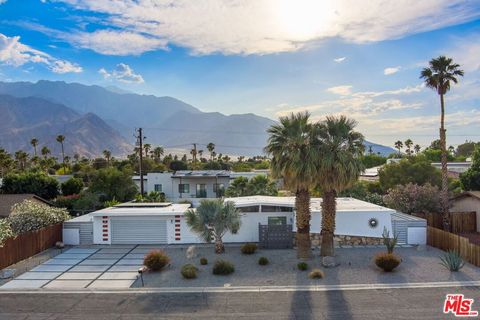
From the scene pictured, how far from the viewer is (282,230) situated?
24578 millimetres

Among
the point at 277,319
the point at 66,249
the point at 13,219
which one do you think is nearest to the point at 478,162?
the point at 277,319

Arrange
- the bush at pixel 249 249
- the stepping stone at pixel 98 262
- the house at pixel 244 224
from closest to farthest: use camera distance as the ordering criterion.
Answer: the stepping stone at pixel 98 262
the bush at pixel 249 249
the house at pixel 244 224

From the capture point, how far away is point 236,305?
50.1 ft

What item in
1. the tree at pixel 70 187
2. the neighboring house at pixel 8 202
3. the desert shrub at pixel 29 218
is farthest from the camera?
the tree at pixel 70 187

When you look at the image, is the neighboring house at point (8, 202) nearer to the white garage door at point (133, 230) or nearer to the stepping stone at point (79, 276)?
the white garage door at point (133, 230)

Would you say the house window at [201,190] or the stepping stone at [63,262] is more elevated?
the house window at [201,190]

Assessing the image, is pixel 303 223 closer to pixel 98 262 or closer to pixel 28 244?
pixel 98 262

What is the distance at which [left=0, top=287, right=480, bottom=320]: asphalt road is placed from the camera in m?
14.2

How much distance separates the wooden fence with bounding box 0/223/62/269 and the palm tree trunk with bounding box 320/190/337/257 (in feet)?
55.9

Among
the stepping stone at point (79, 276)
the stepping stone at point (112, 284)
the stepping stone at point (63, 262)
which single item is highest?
the stepping stone at point (63, 262)

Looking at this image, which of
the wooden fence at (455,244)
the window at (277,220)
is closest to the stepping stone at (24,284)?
the window at (277,220)

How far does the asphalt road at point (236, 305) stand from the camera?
14.2 meters

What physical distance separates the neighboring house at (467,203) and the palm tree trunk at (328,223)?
14.8m

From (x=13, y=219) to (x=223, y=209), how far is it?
1330 centimetres
